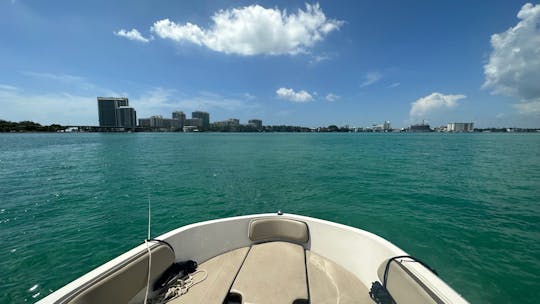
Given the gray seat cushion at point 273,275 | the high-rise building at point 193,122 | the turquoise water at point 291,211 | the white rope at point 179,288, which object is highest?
the high-rise building at point 193,122

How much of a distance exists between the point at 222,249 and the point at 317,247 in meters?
1.99

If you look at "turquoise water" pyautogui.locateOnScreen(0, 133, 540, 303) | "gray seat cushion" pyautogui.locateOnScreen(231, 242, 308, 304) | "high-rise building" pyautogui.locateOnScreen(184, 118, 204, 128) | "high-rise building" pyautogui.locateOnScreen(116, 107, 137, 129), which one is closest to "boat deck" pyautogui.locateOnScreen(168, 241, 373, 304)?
"gray seat cushion" pyautogui.locateOnScreen(231, 242, 308, 304)

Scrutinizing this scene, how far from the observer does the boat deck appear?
3.08m

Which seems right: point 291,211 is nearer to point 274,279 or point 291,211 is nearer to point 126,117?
point 274,279

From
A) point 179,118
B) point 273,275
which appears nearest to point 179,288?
point 273,275

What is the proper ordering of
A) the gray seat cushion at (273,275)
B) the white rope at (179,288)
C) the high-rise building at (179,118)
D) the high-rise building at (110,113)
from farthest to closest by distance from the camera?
1. the high-rise building at (179,118)
2. the high-rise building at (110,113)
3. the white rope at (179,288)
4. the gray seat cushion at (273,275)

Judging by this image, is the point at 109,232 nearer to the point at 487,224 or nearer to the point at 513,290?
the point at 513,290

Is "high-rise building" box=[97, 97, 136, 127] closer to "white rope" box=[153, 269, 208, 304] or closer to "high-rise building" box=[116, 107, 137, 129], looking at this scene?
"high-rise building" box=[116, 107, 137, 129]

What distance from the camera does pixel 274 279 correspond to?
335 centimetres

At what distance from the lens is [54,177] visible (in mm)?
16453

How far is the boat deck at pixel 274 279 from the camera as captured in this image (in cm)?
308

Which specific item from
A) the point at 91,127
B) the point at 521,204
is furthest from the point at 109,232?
the point at 91,127

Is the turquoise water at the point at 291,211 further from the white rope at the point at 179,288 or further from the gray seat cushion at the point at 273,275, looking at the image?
the gray seat cushion at the point at 273,275

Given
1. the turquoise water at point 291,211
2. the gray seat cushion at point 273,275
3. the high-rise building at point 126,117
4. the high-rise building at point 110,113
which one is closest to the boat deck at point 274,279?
the gray seat cushion at point 273,275
